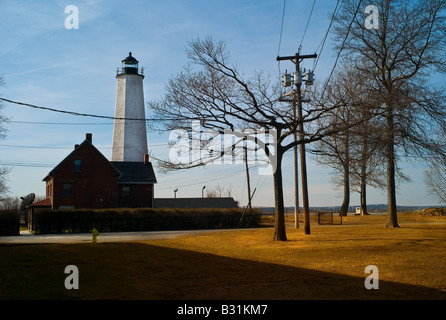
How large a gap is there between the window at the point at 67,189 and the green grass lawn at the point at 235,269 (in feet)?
97.6

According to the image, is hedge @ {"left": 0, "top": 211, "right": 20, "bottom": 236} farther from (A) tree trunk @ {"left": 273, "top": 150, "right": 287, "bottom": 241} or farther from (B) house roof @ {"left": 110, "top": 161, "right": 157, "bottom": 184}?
(A) tree trunk @ {"left": 273, "top": 150, "right": 287, "bottom": 241}

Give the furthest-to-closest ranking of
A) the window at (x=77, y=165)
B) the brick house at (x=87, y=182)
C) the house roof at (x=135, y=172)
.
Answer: the house roof at (x=135, y=172), the window at (x=77, y=165), the brick house at (x=87, y=182)

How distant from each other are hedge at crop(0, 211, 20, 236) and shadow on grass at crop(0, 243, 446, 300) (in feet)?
67.1

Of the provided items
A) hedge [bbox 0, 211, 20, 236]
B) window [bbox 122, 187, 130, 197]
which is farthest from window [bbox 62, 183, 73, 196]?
hedge [bbox 0, 211, 20, 236]

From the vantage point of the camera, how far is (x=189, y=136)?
74.4ft

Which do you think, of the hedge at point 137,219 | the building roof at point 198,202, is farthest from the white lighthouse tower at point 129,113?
the hedge at point 137,219

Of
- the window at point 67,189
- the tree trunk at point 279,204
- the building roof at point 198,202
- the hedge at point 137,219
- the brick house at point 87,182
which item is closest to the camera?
the tree trunk at point 279,204

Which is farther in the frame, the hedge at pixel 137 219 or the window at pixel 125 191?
the window at pixel 125 191

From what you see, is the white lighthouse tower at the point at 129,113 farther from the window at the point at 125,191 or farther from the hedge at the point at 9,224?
the hedge at the point at 9,224

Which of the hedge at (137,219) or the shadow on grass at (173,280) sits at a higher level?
the hedge at (137,219)

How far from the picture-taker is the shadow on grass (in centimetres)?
1038

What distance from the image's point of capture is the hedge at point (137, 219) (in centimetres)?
3856
